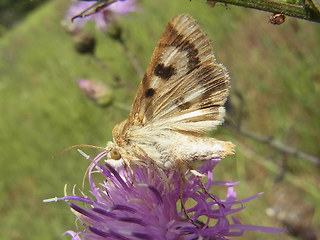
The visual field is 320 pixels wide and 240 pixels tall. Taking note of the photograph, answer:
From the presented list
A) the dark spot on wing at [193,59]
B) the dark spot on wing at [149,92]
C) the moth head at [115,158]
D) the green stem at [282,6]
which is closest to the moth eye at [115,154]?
the moth head at [115,158]

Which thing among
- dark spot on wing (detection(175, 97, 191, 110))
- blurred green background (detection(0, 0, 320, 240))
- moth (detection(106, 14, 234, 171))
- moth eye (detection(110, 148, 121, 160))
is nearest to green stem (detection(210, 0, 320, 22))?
blurred green background (detection(0, 0, 320, 240))

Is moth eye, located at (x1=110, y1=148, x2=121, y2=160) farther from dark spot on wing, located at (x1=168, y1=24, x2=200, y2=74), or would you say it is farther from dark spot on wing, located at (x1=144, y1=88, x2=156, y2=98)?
dark spot on wing, located at (x1=168, y1=24, x2=200, y2=74)

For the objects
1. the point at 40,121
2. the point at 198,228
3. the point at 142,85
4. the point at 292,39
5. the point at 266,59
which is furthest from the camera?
the point at 40,121

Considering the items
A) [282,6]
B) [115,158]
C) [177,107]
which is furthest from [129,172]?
[282,6]

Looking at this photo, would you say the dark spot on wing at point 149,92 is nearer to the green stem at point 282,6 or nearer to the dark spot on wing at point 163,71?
the dark spot on wing at point 163,71

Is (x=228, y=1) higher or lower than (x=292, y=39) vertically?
higher

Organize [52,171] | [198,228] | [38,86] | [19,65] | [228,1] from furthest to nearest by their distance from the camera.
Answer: [19,65] < [38,86] < [52,171] < [198,228] < [228,1]

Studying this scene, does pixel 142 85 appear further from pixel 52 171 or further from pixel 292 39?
pixel 52 171

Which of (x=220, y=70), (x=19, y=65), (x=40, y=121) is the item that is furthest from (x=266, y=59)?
(x=19, y=65)
